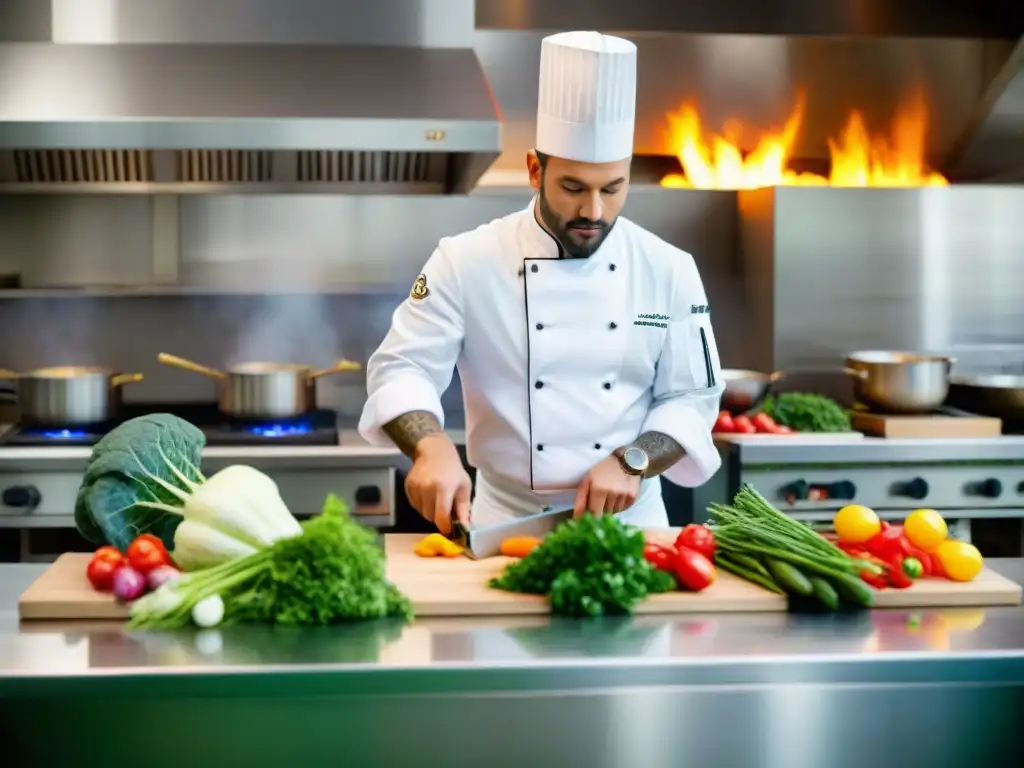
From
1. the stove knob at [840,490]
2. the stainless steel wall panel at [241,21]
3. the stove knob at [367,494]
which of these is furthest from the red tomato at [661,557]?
the stainless steel wall panel at [241,21]

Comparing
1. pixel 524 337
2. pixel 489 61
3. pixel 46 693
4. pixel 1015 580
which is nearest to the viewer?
pixel 46 693

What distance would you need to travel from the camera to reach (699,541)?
2.38 metres

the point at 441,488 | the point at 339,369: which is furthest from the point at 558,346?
the point at 339,369

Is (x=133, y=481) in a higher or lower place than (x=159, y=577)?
higher

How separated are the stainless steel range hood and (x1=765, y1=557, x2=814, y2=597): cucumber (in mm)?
2171

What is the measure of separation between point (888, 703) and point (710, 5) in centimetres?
392

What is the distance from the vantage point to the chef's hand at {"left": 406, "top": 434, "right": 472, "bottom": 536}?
252cm

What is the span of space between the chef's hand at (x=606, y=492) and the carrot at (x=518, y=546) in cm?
16

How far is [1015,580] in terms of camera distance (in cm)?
246

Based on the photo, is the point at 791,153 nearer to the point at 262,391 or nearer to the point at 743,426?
the point at 743,426

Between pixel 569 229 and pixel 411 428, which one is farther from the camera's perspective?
pixel 569 229

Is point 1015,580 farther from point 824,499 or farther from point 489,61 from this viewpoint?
point 489,61

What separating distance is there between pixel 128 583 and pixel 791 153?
12.6ft

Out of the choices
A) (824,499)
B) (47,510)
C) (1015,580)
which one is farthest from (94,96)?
(1015,580)
